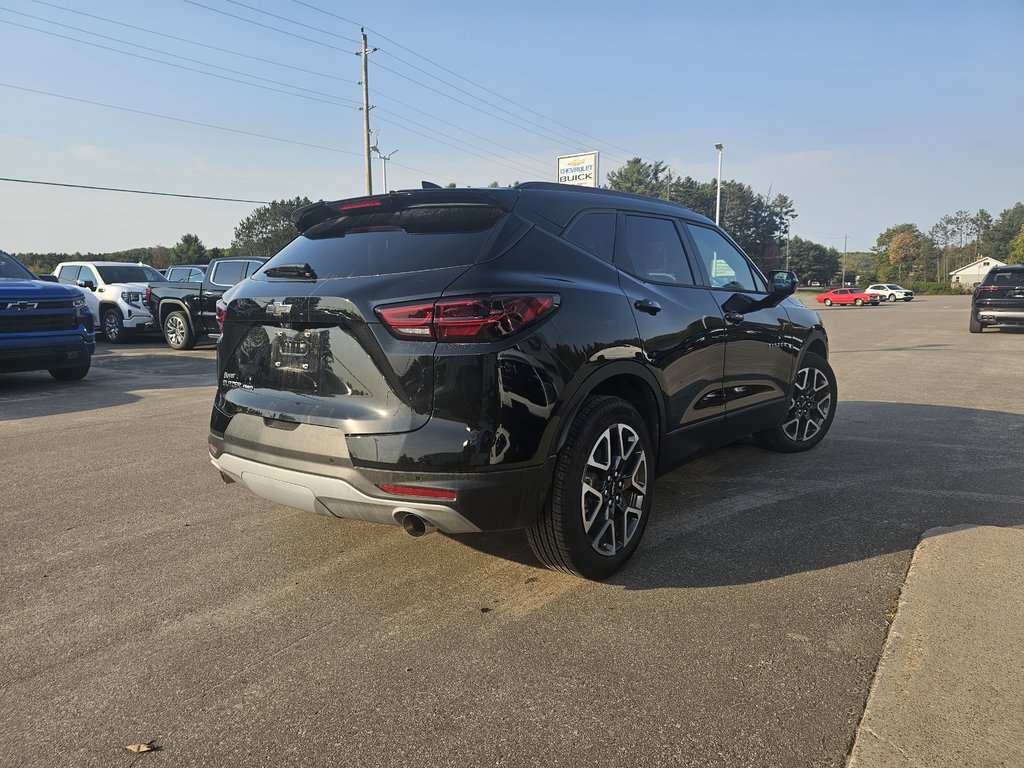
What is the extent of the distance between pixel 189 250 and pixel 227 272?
81.3 meters

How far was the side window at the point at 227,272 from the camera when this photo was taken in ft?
46.2

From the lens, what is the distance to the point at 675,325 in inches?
149

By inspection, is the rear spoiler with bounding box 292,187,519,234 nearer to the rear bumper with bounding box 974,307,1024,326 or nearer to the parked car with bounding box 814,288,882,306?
the rear bumper with bounding box 974,307,1024,326

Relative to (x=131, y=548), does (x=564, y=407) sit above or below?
above

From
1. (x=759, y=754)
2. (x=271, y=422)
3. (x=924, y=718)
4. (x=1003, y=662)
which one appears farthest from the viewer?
(x=271, y=422)

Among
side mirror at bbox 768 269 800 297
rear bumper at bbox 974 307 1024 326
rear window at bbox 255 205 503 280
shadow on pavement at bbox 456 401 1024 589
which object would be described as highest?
rear window at bbox 255 205 503 280

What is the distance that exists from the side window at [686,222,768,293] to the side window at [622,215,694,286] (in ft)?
0.96

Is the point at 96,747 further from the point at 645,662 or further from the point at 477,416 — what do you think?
the point at 645,662

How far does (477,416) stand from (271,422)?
0.99 meters

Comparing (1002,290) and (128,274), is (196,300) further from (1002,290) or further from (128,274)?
(1002,290)

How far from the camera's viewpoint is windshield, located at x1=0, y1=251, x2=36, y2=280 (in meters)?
9.11

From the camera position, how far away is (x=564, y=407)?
9.68ft

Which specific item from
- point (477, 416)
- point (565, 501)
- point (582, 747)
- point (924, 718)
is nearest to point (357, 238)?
point (477, 416)

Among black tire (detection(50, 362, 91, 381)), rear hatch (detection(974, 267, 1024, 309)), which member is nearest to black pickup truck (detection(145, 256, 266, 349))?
black tire (detection(50, 362, 91, 381))
